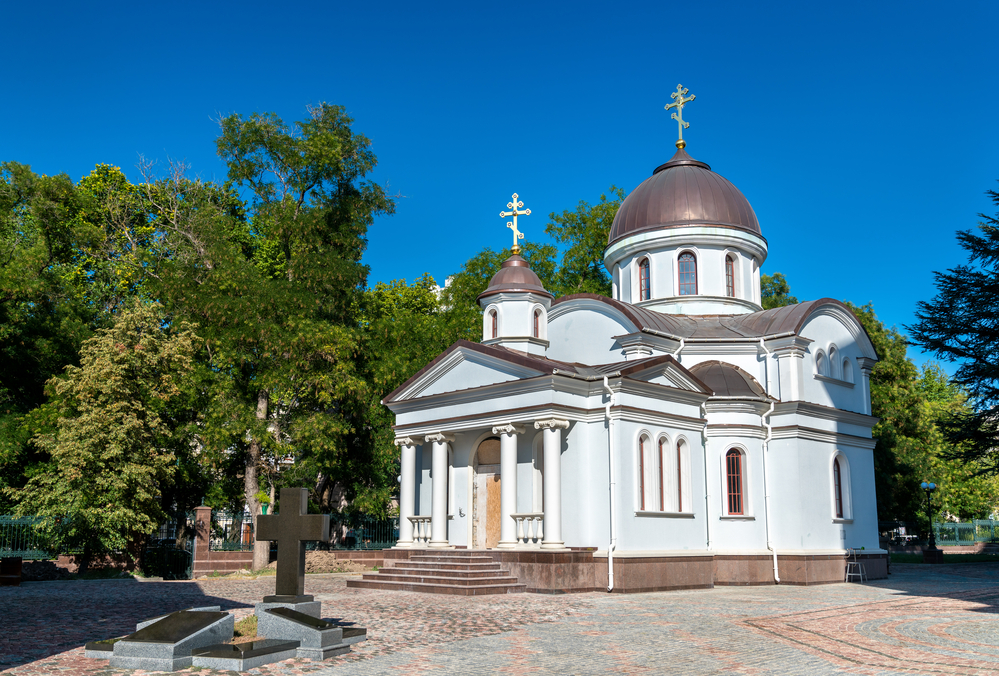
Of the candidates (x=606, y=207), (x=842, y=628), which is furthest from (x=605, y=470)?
(x=606, y=207)

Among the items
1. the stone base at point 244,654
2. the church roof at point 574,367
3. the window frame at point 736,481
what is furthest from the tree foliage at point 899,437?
the stone base at point 244,654

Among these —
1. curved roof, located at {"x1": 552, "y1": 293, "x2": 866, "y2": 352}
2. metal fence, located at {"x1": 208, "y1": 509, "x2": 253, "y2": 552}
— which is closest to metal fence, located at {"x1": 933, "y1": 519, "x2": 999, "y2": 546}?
curved roof, located at {"x1": 552, "y1": 293, "x2": 866, "y2": 352}

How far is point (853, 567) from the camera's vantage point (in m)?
23.8

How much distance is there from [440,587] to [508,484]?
2.87 metres

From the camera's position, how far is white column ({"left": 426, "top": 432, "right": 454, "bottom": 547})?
71.2 ft

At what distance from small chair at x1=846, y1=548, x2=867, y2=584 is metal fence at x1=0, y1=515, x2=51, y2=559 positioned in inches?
852

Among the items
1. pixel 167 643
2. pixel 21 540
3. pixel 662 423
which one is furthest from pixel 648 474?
pixel 21 540

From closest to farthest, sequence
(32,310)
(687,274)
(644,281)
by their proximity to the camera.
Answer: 1. (687,274)
2. (644,281)
3. (32,310)

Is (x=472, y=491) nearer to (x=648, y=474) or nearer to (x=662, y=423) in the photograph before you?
(x=648, y=474)

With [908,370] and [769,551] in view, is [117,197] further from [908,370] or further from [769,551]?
[908,370]

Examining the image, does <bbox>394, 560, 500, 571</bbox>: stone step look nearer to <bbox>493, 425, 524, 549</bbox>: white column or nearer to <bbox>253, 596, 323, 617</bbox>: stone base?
<bbox>493, 425, 524, 549</bbox>: white column

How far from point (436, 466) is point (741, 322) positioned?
10.4 meters

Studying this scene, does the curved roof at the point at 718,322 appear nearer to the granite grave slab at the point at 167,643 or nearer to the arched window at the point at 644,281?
the arched window at the point at 644,281

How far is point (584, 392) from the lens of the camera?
66.9ft
